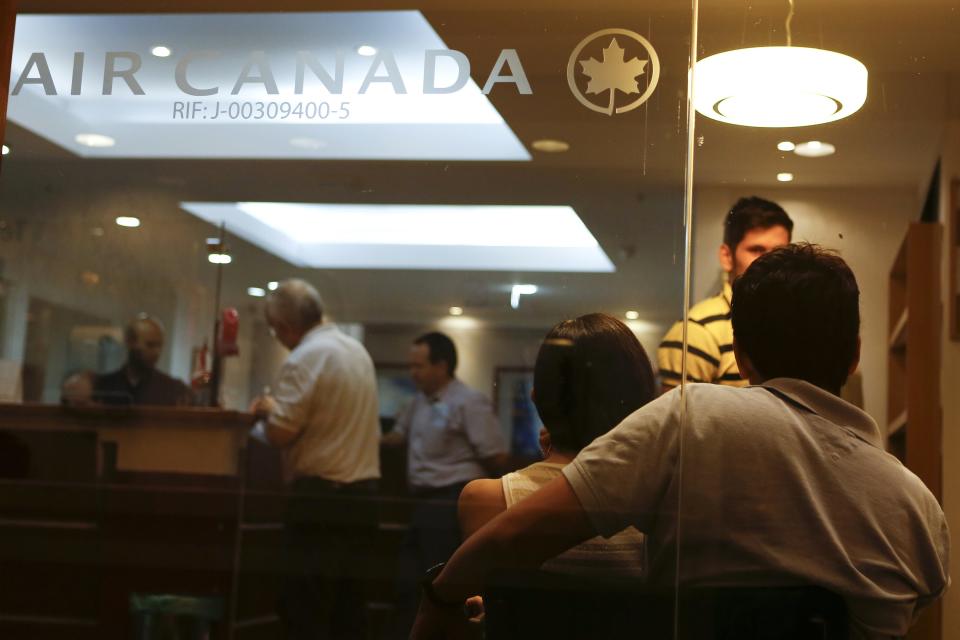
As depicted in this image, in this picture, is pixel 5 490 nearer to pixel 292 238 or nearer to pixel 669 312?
pixel 292 238

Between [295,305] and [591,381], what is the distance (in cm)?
120

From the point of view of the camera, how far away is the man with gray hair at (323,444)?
8.73 feet

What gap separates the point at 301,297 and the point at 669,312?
1.07 meters

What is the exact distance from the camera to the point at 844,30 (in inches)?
88.3

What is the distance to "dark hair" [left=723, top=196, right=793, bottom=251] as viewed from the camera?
2.24 m

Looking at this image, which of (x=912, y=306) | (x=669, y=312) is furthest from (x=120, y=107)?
(x=912, y=306)

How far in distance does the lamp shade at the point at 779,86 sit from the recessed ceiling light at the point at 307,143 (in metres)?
0.83

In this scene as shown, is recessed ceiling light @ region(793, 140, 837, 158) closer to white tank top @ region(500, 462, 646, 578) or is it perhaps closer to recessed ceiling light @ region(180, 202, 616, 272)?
→ recessed ceiling light @ region(180, 202, 616, 272)

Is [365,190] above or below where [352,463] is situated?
above

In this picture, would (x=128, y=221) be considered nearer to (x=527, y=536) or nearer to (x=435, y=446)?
(x=435, y=446)

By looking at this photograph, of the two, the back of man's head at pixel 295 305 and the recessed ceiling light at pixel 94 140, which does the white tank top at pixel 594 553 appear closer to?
the back of man's head at pixel 295 305

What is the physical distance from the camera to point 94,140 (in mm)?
2488

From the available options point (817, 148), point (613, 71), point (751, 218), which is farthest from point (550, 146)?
point (817, 148)

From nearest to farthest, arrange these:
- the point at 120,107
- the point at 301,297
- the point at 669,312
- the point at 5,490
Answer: the point at 669,312 < the point at 120,107 < the point at 5,490 < the point at 301,297
